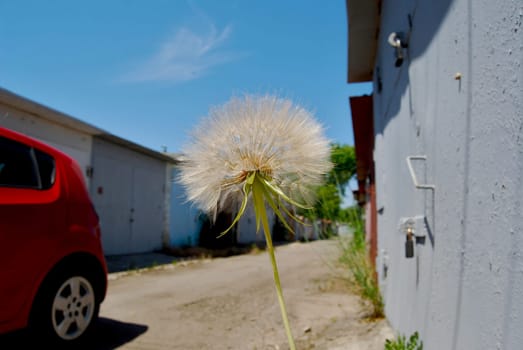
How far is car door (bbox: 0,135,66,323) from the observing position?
2.78m

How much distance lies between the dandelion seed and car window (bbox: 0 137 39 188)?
2.29 meters

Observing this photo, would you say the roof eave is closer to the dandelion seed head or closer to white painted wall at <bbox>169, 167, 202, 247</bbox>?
the dandelion seed head

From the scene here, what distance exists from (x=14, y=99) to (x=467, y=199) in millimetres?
7382

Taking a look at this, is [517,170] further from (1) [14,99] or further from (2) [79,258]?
(1) [14,99]

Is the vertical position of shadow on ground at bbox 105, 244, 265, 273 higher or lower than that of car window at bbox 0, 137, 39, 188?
lower

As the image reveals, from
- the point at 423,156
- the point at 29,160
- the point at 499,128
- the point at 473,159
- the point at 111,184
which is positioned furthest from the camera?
the point at 111,184

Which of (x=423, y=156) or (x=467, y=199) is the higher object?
(x=423, y=156)

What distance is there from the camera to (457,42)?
150 centimetres

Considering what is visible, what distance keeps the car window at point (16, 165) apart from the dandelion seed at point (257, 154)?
2.29m

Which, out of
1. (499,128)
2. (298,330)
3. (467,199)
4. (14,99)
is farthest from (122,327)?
(14,99)

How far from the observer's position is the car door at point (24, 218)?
2.78m

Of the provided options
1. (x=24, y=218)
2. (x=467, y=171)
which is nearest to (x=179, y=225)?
(x=24, y=218)

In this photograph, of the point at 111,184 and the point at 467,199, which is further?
the point at 111,184

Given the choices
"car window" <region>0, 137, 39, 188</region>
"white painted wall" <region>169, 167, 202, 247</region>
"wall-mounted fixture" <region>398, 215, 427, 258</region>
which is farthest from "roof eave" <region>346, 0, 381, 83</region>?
"white painted wall" <region>169, 167, 202, 247</region>
